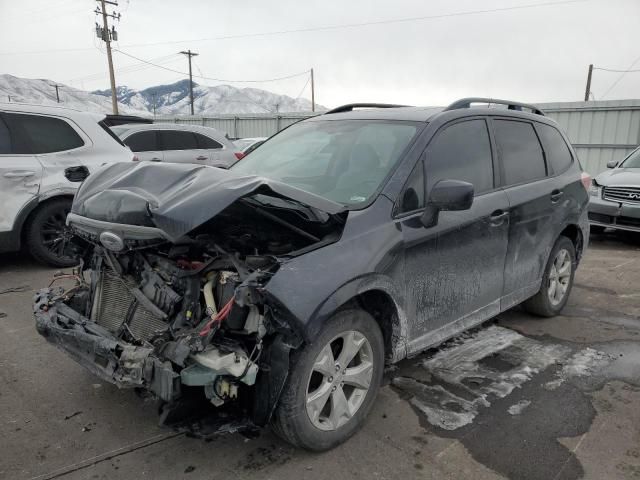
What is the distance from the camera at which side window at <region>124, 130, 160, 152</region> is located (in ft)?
30.6

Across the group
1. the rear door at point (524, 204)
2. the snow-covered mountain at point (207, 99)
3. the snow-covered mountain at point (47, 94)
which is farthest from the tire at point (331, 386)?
the snow-covered mountain at point (207, 99)

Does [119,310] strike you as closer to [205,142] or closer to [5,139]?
[5,139]

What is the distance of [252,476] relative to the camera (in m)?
2.43

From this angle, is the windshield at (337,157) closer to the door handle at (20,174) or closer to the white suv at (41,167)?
the white suv at (41,167)

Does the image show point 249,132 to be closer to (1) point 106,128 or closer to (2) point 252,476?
(1) point 106,128

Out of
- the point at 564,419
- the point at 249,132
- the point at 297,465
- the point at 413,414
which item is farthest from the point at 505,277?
the point at 249,132

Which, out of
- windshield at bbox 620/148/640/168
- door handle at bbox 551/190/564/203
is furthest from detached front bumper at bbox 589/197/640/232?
door handle at bbox 551/190/564/203

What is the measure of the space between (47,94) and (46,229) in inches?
2331

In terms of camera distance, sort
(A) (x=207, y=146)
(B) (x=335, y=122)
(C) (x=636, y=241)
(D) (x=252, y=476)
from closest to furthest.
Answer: (D) (x=252, y=476) < (B) (x=335, y=122) < (C) (x=636, y=241) < (A) (x=207, y=146)

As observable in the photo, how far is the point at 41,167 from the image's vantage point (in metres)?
5.75

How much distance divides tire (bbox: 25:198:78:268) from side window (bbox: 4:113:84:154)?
0.65 metres

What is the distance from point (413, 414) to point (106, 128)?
5340 mm

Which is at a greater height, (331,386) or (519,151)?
(519,151)

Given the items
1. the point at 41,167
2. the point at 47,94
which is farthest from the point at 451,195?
the point at 47,94
